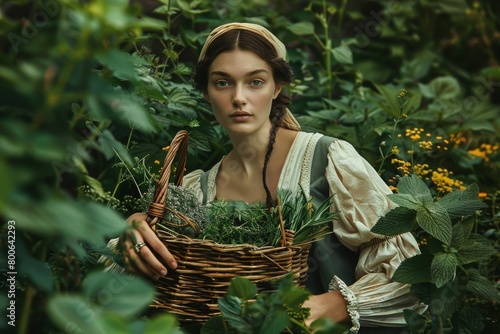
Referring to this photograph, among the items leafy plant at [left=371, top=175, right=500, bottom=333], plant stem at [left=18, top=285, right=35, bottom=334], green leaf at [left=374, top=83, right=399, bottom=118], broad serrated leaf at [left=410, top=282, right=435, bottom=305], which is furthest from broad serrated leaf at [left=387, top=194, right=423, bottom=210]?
plant stem at [left=18, top=285, right=35, bottom=334]

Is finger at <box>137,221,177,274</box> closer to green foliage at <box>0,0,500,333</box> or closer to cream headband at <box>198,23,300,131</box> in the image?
green foliage at <box>0,0,500,333</box>

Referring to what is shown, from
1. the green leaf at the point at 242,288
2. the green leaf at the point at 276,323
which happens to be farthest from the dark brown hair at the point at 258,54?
the green leaf at the point at 276,323

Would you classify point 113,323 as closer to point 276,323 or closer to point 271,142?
point 276,323

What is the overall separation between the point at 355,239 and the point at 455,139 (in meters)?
1.28

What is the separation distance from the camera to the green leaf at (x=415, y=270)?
2104mm

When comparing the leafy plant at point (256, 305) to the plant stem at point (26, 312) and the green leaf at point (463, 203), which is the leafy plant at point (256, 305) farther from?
the green leaf at point (463, 203)

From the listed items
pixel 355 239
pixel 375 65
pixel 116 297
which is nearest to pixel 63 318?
pixel 116 297

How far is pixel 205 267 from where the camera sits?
1981 millimetres

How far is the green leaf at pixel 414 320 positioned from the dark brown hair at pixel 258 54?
568 millimetres

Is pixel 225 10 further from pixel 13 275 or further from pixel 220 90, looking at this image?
pixel 13 275

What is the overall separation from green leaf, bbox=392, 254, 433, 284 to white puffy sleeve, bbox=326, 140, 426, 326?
4.5 inches

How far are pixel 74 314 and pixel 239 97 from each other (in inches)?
54.0

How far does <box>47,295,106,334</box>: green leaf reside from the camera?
1.11 metres

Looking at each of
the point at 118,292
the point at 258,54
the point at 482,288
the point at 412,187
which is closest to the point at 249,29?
the point at 258,54
